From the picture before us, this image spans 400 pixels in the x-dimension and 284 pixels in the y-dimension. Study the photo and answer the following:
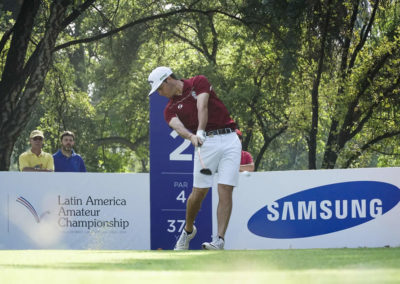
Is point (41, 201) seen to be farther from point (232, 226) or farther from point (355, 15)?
point (355, 15)

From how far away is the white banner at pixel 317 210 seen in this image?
446 inches

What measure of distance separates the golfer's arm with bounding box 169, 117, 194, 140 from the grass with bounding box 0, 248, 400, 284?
1.91m

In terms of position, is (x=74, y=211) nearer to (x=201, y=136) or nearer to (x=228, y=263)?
(x=201, y=136)

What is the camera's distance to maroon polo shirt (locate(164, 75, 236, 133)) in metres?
8.67

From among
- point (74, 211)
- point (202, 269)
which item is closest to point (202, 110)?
point (202, 269)

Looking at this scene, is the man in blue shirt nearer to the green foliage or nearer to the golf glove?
the green foliage

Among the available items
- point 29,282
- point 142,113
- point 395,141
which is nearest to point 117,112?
point 142,113

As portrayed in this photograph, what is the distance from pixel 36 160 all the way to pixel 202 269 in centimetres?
785

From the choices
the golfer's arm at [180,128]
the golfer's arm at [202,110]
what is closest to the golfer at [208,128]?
the golfer's arm at [180,128]

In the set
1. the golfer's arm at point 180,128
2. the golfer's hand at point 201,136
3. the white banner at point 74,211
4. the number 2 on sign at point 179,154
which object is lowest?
the white banner at point 74,211

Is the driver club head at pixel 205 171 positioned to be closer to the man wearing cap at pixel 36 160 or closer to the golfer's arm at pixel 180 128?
the golfer's arm at pixel 180 128

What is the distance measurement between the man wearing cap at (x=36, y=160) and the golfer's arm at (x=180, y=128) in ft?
14.5

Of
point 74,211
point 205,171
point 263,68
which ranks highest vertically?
point 263,68

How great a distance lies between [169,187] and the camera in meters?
11.5
